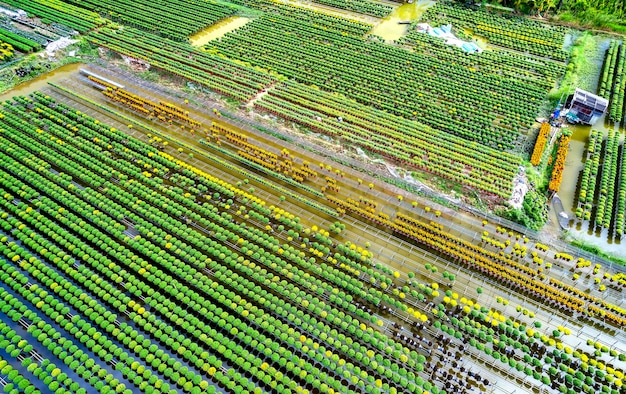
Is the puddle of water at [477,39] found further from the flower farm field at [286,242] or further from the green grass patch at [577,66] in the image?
the green grass patch at [577,66]

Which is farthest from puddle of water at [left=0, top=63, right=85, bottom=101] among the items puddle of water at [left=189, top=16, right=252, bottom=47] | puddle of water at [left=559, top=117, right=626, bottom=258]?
puddle of water at [left=559, top=117, right=626, bottom=258]

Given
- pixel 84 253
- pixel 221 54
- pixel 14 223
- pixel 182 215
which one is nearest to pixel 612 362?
pixel 182 215

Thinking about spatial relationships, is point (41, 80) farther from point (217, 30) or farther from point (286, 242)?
point (286, 242)

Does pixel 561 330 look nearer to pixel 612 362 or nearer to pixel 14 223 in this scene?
pixel 612 362

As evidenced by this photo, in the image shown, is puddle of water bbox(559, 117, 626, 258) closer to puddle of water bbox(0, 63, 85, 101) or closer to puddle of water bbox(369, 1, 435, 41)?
puddle of water bbox(369, 1, 435, 41)

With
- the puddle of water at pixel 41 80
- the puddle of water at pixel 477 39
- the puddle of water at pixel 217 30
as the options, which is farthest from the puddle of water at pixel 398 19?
the puddle of water at pixel 41 80

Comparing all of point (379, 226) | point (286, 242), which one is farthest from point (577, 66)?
point (286, 242)

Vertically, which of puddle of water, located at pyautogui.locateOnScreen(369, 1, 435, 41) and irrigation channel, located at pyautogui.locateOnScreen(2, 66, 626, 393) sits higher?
puddle of water, located at pyautogui.locateOnScreen(369, 1, 435, 41)
